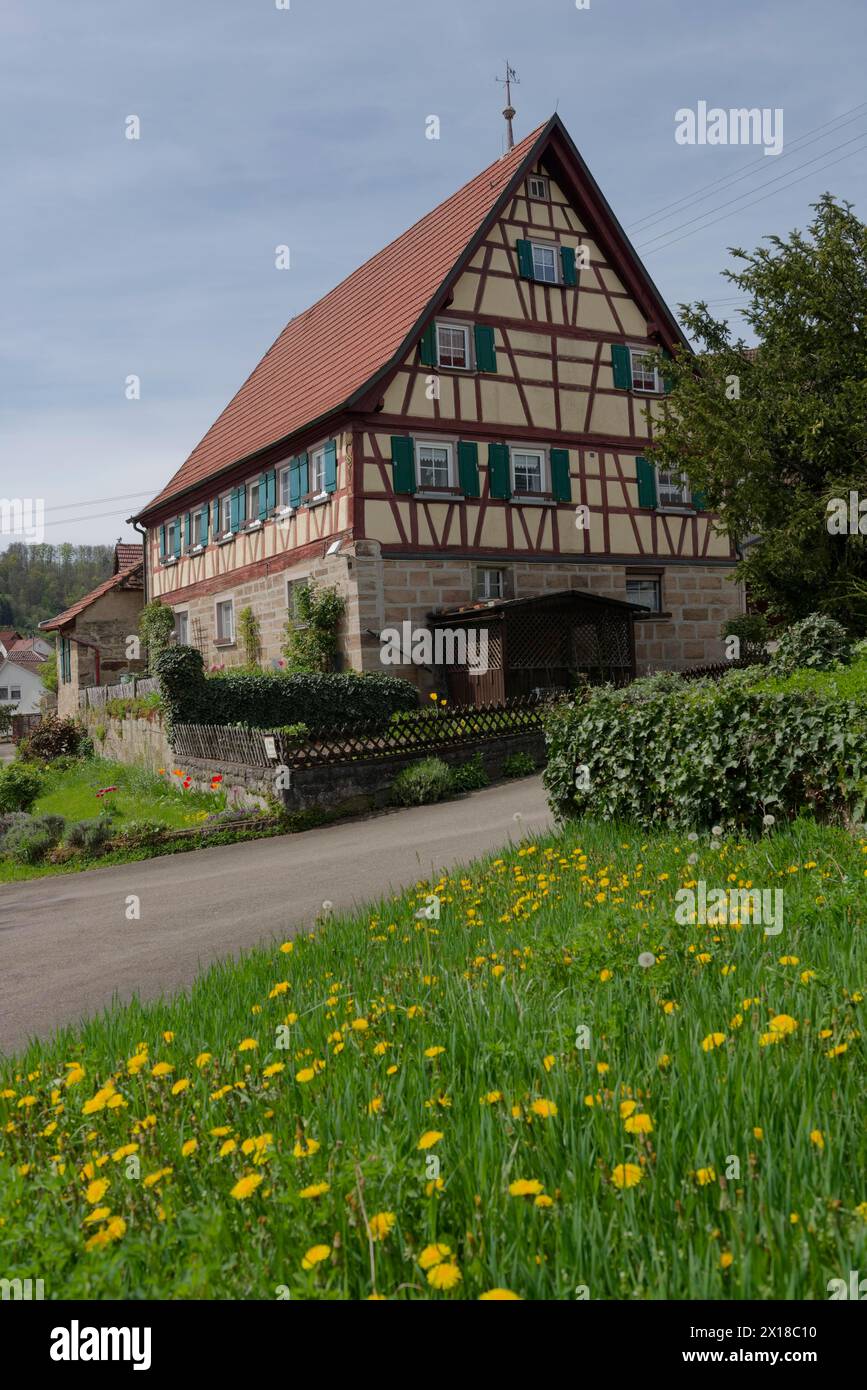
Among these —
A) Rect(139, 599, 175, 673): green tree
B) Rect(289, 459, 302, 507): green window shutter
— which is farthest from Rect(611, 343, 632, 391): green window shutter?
Rect(139, 599, 175, 673): green tree

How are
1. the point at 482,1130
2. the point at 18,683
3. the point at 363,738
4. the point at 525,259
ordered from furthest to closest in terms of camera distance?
the point at 18,683 < the point at 525,259 < the point at 363,738 < the point at 482,1130

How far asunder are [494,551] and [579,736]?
47.7 ft

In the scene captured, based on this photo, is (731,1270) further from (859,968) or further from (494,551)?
(494,551)

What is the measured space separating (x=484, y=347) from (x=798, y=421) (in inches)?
337

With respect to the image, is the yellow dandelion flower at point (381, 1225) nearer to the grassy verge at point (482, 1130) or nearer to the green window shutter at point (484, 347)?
the grassy verge at point (482, 1130)

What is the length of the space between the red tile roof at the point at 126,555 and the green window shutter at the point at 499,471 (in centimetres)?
2095

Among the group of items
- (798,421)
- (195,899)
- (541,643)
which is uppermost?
(798,421)

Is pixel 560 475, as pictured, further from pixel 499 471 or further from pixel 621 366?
pixel 621 366

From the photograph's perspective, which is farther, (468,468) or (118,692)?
(118,692)

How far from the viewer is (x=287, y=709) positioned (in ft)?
65.5

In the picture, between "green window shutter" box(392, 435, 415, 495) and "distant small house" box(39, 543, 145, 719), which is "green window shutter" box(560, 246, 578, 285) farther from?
"distant small house" box(39, 543, 145, 719)

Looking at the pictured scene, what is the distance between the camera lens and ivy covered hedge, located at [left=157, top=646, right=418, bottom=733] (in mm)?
19047

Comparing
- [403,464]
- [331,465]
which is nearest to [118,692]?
[331,465]

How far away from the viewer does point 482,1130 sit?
2.85 meters
